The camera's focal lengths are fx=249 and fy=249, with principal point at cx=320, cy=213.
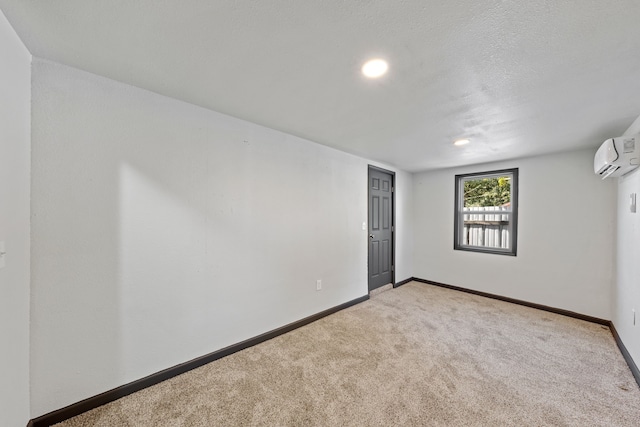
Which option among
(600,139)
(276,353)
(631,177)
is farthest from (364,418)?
(600,139)

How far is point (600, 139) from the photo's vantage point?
2.75 m

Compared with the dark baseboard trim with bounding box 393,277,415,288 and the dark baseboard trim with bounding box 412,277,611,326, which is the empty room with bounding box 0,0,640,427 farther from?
the dark baseboard trim with bounding box 393,277,415,288

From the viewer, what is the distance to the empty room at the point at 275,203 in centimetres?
124

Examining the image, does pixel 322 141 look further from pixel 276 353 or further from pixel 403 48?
pixel 276 353

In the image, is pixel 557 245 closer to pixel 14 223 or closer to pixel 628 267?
pixel 628 267

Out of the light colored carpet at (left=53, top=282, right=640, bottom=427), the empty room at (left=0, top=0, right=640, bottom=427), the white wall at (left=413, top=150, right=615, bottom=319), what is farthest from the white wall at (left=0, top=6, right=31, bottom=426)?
the white wall at (left=413, top=150, right=615, bottom=319)

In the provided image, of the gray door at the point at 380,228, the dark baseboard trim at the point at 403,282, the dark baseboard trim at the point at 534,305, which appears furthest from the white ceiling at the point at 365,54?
the dark baseboard trim at the point at 403,282

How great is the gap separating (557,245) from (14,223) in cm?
523

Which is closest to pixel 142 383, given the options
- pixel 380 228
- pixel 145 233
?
pixel 145 233

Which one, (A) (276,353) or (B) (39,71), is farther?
(A) (276,353)

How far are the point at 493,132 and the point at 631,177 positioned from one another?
4.20ft

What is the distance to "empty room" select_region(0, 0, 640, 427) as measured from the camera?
1.24 metres

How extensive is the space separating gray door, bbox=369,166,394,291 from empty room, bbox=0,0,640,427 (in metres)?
0.88

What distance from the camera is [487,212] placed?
13.4 feet
